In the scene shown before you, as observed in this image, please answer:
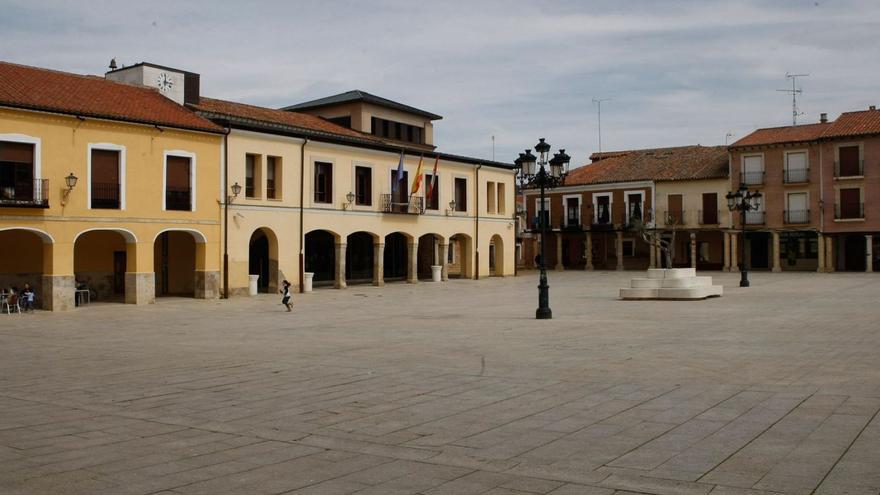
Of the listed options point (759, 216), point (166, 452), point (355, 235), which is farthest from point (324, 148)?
point (759, 216)

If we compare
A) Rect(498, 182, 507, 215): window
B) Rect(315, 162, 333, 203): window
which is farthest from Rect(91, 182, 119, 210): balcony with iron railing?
Rect(498, 182, 507, 215): window

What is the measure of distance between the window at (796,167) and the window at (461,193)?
23.6 metres

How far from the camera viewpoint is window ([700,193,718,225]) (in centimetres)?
5709

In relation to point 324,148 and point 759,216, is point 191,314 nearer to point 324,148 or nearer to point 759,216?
point 324,148

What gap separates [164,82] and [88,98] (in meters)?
5.63

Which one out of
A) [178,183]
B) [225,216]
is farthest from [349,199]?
[178,183]

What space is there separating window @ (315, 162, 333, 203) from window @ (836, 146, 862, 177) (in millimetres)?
34185

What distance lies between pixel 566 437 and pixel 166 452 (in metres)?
3.60

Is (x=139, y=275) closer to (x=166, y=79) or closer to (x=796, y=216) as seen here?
(x=166, y=79)

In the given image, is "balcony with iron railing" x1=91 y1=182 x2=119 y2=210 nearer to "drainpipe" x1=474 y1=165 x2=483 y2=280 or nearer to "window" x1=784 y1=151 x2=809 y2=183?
"drainpipe" x1=474 y1=165 x2=483 y2=280

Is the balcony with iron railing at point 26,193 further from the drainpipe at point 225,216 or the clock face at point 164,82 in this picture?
the clock face at point 164,82

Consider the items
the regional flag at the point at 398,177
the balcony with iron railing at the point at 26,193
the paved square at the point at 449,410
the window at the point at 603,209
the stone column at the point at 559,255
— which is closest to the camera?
the paved square at the point at 449,410

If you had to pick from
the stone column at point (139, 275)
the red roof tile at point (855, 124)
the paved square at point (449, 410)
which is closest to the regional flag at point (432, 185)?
the stone column at point (139, 275)

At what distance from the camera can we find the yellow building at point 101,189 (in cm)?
2494
